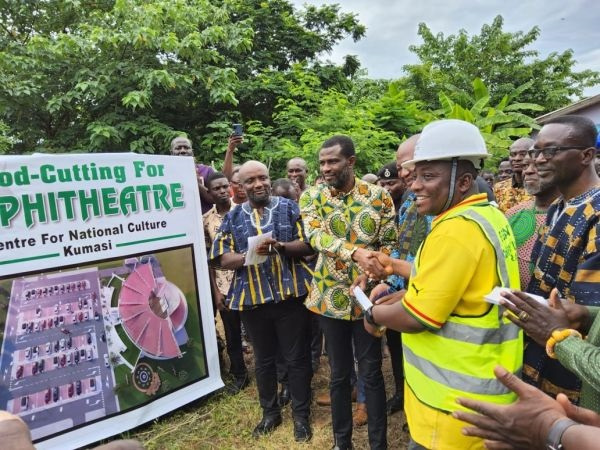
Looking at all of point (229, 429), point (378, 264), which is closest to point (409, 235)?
point (378, 264)

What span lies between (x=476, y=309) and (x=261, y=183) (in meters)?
2.02

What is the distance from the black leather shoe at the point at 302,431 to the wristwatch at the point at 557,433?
2.40 m

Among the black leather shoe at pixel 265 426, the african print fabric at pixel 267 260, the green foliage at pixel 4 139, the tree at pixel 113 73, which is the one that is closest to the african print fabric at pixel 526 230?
the african print fabric at pixel 267 260

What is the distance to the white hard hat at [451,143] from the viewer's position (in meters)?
1.59

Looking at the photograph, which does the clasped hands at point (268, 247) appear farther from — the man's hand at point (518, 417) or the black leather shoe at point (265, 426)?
the man's hand at point (518, 417)

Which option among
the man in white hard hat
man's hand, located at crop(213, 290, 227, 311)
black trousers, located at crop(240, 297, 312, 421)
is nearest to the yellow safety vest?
the man in white hard hat

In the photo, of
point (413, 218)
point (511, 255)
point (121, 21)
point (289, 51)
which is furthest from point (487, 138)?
point (511, 255)

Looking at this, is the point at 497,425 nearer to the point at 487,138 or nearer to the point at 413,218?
the point at 413,218

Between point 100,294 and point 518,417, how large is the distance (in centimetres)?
284

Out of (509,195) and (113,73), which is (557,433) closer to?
(509,195)

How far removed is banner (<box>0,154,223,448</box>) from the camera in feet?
8.84

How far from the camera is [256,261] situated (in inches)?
122

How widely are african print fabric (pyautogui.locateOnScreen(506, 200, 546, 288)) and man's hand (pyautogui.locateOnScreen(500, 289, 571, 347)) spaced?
1.00 meters

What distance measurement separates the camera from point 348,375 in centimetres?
287
